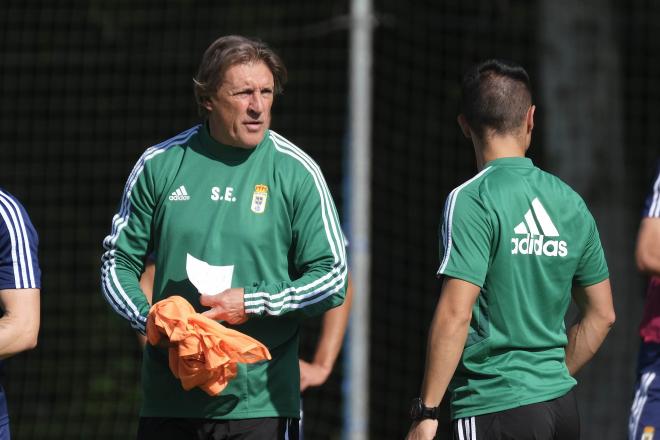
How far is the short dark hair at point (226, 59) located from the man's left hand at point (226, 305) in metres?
0.73

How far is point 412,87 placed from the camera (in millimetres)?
8953

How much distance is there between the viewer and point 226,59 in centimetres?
413

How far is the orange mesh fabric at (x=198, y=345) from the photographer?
3.77 metres

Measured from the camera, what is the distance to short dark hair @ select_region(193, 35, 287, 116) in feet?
13.5

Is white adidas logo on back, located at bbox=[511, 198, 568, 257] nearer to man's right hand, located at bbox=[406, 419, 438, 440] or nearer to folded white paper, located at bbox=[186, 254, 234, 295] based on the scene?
man's right hand, located at bbox=[406, 419, 438, 440]

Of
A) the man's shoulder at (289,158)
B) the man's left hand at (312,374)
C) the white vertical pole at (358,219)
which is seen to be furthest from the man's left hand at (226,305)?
the white vertical pole at (358,219)

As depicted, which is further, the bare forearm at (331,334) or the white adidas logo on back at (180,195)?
the bare forearm at (331,334)

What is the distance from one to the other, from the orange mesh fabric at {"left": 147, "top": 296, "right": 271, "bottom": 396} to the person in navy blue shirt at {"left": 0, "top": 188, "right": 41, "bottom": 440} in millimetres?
367

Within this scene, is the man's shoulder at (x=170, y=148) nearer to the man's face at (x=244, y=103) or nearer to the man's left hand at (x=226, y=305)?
the man's face at (x=244, y=103)

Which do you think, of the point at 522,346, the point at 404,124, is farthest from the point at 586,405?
the point at 522,346

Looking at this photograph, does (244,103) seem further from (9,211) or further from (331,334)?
(331,334)

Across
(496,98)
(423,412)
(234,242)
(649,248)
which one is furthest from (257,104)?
(649,248)

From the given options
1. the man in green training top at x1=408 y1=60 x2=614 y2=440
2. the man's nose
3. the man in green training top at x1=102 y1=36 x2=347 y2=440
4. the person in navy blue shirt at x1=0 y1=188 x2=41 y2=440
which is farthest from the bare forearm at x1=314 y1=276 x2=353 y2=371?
the person in navy blue shirt at x1=0 y1=188 x2=41 y2=440

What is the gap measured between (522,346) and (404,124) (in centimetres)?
506
